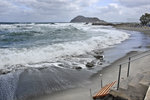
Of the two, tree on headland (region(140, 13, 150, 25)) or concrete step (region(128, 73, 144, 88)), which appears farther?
tree on headland (region(140, 13, 150, 25))

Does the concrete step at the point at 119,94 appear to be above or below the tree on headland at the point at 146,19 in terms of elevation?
below

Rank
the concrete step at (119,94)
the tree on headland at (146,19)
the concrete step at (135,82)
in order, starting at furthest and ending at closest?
the tree on headland at (146,19) → the concrete step at (135,82) → the concrete step at (119,94)

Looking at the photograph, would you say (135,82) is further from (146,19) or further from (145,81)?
(146,19)

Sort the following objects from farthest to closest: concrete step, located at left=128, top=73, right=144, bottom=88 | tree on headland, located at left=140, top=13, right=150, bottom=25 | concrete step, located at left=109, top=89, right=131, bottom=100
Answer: tree on headland, located at left=140, top=13, right=150, bottom=25, concrete step, located at left=128, top=73, right=144, bottom=88, concrete step, located at left=109, top=89, right=131, bottom=100

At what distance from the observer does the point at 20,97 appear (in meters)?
5.57

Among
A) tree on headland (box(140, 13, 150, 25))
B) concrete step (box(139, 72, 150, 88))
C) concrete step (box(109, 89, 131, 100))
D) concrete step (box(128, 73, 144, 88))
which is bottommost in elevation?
concrete step (box(109, 89, 131, 100))

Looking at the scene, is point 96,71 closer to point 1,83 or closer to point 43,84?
point 43,84

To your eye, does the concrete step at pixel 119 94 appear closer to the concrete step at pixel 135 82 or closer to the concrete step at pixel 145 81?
the concrete step at pixel 135 82

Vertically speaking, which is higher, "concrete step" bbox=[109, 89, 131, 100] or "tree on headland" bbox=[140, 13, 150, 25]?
"tree on headland" bbox=[140, 13, 150, 25]

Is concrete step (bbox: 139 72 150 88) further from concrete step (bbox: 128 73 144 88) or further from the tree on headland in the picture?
the tree on headland

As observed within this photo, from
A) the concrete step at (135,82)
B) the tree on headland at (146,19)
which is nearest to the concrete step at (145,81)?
the concrete step at (135,82)

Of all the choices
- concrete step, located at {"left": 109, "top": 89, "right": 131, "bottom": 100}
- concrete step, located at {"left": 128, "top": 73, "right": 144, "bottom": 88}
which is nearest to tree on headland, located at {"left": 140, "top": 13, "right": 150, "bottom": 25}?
concrete step, located at {"left": 128, "top": 73, "right": 144, "bottom": 88}

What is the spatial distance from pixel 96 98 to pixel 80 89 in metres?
1.28

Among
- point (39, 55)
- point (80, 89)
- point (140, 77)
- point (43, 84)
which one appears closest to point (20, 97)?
point (43, 84)
